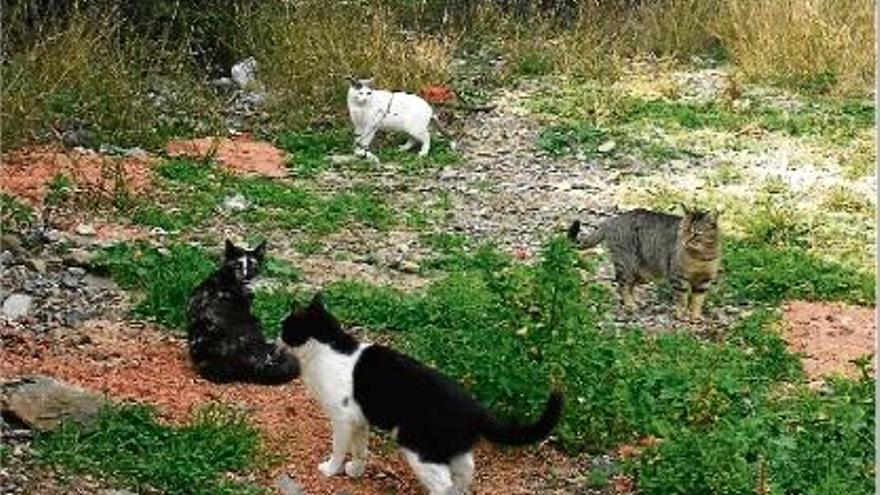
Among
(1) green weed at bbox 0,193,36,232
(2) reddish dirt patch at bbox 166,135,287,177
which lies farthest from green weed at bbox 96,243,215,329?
(2) reddish dirt patch at bbox 166,135,287,177

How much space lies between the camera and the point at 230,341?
6.08 metres

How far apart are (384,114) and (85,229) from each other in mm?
3697

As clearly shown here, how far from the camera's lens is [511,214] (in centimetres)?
1009

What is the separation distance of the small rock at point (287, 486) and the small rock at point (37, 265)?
2678mm

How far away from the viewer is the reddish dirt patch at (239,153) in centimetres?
1072

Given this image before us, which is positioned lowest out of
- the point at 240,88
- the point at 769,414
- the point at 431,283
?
the point at 240,88

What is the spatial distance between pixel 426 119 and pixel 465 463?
22.4 ft

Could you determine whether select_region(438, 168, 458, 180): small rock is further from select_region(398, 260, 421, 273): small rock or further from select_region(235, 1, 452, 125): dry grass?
select_region(398, 260, 421, 273): small rock

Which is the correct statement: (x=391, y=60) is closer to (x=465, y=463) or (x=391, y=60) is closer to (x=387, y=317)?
(x=387, y=317)

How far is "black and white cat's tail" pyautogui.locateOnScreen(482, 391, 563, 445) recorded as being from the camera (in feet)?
16.0

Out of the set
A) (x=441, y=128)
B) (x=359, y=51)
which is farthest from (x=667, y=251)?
(x=359, y=51)

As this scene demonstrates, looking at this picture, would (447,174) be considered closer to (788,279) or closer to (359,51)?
(359,51)

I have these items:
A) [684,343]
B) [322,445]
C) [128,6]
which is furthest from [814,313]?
[128,6]

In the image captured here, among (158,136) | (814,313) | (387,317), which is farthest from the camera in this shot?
(158,136)
